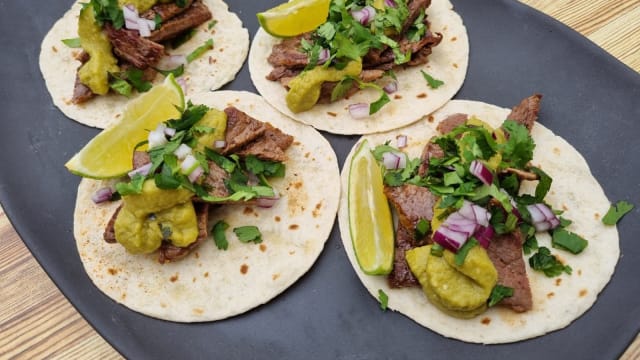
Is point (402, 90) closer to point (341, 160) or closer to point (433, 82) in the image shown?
point (433, 82)

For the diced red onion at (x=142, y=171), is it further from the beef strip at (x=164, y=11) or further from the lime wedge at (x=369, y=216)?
the beef strip at (x=164, y=11)

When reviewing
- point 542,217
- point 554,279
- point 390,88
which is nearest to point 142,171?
point 390,88

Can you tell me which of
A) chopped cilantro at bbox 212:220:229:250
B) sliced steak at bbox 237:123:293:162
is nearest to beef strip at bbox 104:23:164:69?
sliced steak at bbox 237:123:293:162

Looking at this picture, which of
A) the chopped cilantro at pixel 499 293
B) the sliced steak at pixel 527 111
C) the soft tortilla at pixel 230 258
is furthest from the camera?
the sliced steak at pixel 527 111

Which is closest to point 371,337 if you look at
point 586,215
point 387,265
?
point 387,265

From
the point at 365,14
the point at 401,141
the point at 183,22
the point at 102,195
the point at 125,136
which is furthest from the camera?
the point at 183,22

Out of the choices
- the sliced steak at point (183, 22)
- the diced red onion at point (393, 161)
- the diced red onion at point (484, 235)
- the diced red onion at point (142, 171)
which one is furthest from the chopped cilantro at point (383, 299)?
the sliced steak at point (183, 22)
